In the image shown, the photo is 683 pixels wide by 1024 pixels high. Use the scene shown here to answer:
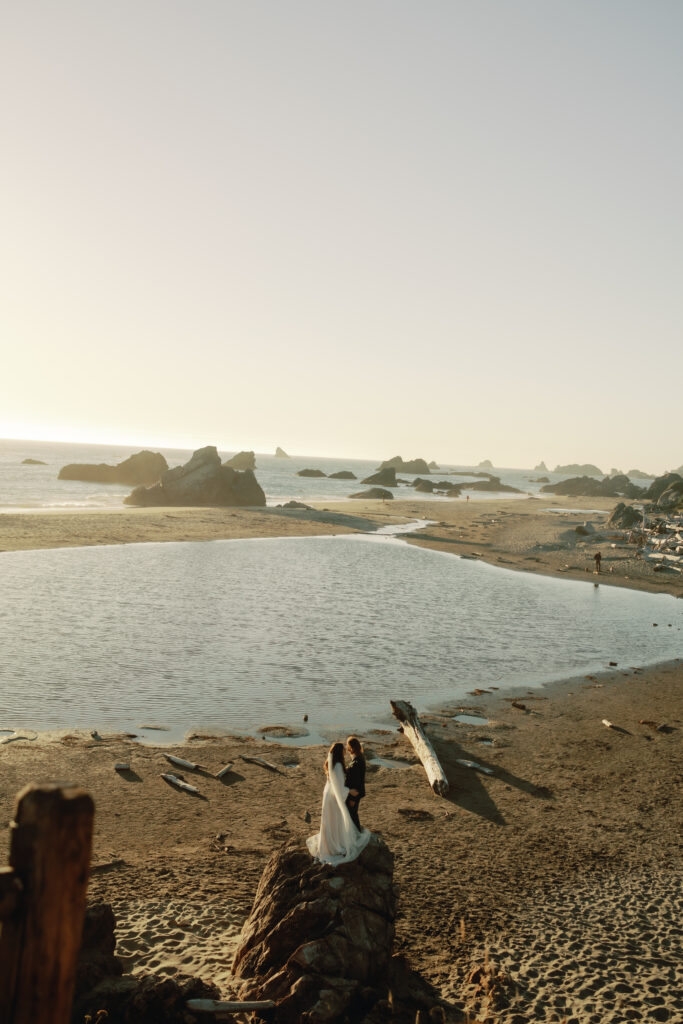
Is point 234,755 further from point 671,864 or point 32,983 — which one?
point 32,983

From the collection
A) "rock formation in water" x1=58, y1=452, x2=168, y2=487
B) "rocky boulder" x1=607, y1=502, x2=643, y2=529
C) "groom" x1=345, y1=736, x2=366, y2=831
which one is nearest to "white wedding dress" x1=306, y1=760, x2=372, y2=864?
"groom" x1=345, y1=736, x2=366, y2=831

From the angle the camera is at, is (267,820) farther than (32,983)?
Yes

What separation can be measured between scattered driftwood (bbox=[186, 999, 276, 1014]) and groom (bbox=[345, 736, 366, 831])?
2.16 metres

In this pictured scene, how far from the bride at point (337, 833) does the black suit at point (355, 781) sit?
20 centimetres

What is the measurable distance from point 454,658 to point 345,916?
1708 centimetres

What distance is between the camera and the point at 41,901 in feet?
11.0

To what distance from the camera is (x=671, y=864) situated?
37.6 ft

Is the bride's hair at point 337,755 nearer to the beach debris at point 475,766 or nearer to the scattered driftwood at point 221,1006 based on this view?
the scattered driftwood at point 221,1006

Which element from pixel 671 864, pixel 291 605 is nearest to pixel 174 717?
pixel 671 864

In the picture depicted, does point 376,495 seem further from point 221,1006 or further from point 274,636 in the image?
point 221,1006

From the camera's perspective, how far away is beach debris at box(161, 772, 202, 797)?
1324 centimetres

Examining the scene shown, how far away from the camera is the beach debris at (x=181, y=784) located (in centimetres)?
1324

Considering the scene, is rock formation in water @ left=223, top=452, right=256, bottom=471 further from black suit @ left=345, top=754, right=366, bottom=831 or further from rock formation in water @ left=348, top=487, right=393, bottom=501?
black suit @ left=345, top=754, right=366, bottom=831

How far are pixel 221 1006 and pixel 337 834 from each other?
212cm
